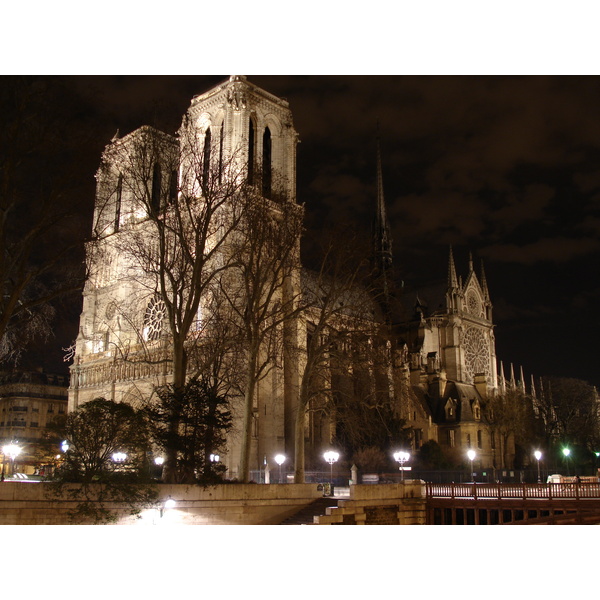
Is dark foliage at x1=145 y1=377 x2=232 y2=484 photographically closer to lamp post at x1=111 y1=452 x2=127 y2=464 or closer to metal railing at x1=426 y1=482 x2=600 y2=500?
lamp post at x1=111 y1=452 x2=127 y2=464

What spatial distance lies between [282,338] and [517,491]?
11736 mm

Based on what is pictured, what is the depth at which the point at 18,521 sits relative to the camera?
16172 millimetres

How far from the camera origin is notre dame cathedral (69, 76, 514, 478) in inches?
1126

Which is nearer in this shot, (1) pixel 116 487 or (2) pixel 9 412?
(1) pixel 116 487

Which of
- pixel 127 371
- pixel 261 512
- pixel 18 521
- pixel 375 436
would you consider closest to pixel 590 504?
pixel 261 512

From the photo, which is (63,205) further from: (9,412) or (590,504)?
(9,412)

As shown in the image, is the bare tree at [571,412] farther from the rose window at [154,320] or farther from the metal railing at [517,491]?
the metal railing at [517,491]

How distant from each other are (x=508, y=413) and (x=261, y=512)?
4721cm

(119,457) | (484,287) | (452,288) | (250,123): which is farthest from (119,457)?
(484,287)

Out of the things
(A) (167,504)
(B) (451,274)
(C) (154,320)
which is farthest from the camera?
(B) (451,274)

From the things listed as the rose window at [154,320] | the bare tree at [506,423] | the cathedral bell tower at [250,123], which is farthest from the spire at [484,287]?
the rose window at [154,320]

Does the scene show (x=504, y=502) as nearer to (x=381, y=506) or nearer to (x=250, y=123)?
(x=381, y=506)

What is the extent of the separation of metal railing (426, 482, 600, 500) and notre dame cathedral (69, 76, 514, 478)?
155 inches

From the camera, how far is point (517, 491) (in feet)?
82.6
